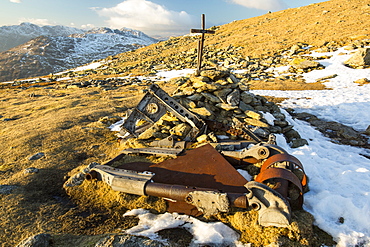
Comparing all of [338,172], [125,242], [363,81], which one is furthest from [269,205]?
[363,81]

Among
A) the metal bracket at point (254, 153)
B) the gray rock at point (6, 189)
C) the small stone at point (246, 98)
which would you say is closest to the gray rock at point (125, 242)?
the metal bracket at point (254, 153)

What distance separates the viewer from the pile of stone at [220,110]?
6.92 metres

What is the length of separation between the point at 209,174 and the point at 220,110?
384cm

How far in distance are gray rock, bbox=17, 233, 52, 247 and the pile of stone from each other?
166 inches

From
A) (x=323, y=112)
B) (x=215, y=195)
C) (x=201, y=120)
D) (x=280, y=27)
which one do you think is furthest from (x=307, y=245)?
(x=280, y=27)

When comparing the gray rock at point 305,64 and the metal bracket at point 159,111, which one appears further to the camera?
the gray rock at point 305,64

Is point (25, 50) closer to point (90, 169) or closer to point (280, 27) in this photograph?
point (280, 27)

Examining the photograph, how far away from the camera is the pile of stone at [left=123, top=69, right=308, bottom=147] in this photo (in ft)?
22.7

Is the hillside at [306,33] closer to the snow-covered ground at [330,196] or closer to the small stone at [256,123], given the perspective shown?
the snow-covered ground at [330,196]

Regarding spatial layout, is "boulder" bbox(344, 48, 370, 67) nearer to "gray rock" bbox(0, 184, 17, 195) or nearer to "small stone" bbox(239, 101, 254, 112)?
"small stone" bbox(239, 101, 254, 112)

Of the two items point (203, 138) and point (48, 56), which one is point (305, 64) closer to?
point (203, 138)

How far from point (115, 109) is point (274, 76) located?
60.6 feet

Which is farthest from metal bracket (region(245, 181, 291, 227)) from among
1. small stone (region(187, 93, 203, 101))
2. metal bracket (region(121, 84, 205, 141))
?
small stone (region(187, 93, 203, 101))

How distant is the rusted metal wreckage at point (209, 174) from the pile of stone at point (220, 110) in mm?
358
